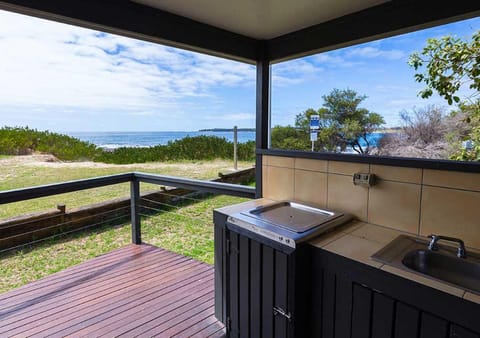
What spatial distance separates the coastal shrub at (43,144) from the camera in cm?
440

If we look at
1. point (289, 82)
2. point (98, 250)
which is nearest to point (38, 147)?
point (98, 250)

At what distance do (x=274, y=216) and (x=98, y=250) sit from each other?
2485 millimetres

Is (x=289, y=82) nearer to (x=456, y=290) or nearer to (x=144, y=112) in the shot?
(x=456, y=290)

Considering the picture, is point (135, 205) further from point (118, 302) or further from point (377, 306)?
point (377, 306)

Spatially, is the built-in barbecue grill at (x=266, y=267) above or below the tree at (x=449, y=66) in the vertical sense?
below

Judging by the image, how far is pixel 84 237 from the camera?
3561 millimetres

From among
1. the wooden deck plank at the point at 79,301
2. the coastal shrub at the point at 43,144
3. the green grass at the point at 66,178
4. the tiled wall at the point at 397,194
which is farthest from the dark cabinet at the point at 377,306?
the coastal shrub at the point at 43,144

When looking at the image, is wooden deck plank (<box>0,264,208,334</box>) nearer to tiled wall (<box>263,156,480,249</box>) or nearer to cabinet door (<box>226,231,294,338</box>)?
cabinet door (<box>226,231,294,338</box>)

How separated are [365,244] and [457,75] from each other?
1.11 metres

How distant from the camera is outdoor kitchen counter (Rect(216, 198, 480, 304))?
0.91 m

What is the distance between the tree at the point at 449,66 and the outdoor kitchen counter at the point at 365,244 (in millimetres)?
838

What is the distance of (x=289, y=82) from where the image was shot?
7.77 feet

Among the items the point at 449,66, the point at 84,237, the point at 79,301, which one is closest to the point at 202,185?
the point at 79,301

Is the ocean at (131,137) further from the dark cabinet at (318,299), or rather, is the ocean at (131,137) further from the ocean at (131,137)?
the dark cabinet at (318,299)
